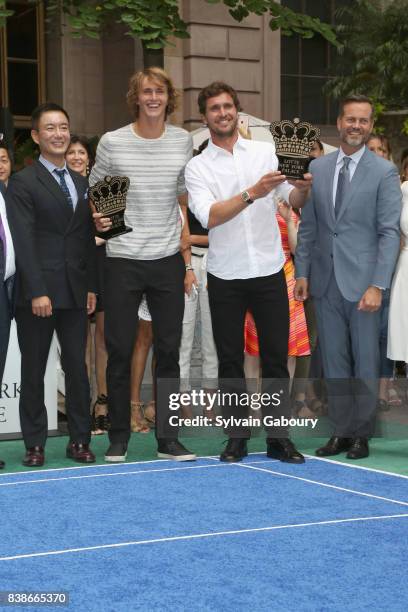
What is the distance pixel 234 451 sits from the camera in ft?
22.4

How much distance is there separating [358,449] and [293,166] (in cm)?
184

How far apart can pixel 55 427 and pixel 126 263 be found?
6.24ft

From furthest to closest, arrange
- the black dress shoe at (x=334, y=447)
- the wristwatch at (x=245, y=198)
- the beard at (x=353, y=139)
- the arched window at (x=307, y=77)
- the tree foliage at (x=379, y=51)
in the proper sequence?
the tree foliage at (x=379, y=51) < the arched window at (x=307, y=77) < the black dress shoe at (x=334, y=447) < the beard at (x=353, y=139) < the wristwatch at (x=245, y=198)

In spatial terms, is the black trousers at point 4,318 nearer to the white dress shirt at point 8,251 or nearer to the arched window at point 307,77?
the white dress shirt at point 8,251

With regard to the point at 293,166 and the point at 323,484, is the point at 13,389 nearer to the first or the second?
the point at 323,484

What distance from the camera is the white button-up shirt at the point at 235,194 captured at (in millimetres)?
6523

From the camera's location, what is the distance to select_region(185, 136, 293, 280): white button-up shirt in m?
6.52

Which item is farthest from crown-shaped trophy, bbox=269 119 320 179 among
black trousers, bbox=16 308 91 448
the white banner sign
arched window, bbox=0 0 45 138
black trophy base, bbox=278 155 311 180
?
arched window, bbox=0 0 45 138

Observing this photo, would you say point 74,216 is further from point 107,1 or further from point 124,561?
point 107,1

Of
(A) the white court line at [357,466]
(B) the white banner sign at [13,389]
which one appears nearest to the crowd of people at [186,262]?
(A) the white court line at [357,466]

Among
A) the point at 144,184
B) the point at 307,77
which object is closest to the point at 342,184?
the point at 144,184

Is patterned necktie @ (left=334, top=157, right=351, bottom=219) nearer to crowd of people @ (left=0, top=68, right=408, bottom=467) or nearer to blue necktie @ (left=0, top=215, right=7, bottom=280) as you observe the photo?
crowd of people @ (left=0, top=68, right=408, bottom=467)

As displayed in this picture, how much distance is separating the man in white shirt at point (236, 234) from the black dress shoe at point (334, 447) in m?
0.72

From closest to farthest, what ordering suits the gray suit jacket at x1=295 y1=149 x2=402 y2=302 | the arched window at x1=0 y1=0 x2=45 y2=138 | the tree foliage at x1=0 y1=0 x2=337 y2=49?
the gray suit jacket at x1=295 y1=149 x2=402 y2=302 → the tree foliage at x1=0 y1=0 x2=337 y2=49 → the arched window at x1=0 y1=0 x2=45 y2=138
